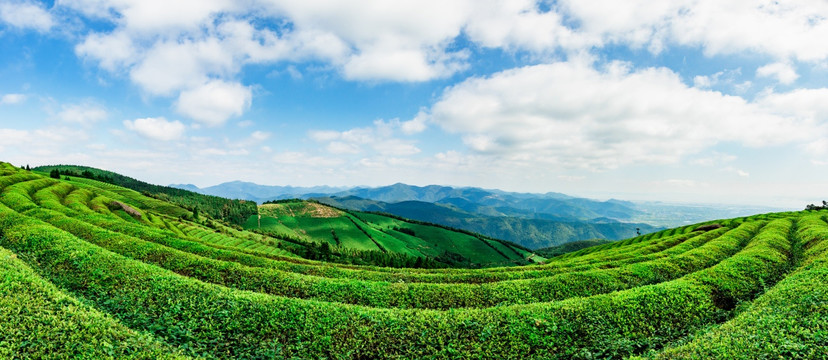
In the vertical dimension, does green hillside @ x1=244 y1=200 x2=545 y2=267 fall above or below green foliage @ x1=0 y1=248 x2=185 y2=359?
below

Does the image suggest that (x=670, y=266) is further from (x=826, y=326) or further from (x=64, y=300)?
(x=64, y=300)

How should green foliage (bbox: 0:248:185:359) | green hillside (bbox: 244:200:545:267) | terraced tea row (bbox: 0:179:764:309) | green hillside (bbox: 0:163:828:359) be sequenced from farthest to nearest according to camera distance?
green hillside (bbox: 244:200:545:267), terraced tea row (bbox: 0:179:764:309), green hillside (bbox: 0:163:828:359), green foliage (bbox: 0:248:185:359)

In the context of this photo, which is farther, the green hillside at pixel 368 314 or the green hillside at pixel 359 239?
the green hillside at pixel 359 239

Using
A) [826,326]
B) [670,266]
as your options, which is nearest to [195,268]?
[826,326]

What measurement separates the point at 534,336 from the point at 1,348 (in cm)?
1512

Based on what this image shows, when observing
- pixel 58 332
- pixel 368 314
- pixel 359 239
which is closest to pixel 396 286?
pixel 368 314

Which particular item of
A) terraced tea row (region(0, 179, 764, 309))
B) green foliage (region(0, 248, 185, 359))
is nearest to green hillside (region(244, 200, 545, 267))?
terraced tea row (region(0, 179, 764, 309))

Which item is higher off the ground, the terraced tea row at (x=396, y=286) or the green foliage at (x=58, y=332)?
the green foliage at (x=58, y=332)

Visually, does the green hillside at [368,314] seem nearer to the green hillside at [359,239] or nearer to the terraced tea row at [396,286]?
the terraced tea row at [396,286]

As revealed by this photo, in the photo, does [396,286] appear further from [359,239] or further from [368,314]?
[359,239]

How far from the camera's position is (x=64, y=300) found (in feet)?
33.5

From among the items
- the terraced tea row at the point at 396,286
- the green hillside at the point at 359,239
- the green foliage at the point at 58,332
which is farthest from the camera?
the green hillside at the point at 359,239

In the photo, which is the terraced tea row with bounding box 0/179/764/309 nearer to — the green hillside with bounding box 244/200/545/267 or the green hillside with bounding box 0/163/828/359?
the green hillside with bounding box 0/163/828/359

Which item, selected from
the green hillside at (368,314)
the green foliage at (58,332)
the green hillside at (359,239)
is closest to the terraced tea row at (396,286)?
the green hillside at (368,314)
